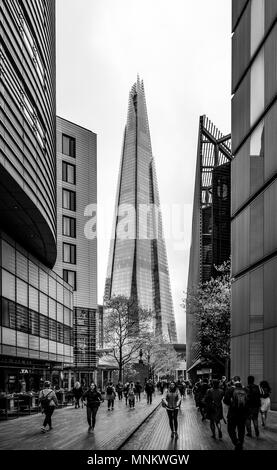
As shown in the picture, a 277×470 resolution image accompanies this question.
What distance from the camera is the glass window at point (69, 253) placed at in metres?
74.6

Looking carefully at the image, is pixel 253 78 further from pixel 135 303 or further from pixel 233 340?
pixel 135 303

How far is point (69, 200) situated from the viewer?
2970 inches

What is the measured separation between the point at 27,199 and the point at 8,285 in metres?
7.60

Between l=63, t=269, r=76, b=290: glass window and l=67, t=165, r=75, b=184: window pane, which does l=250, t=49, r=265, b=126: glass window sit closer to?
l=67, t=165, r=75, b=184: window pane

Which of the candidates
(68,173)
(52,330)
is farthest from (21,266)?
(68,173)

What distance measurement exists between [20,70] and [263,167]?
1229cm

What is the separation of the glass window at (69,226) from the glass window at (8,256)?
3816 cm

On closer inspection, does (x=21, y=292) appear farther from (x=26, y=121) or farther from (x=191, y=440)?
(x=191, y=440)

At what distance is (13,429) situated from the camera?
82.1 feet

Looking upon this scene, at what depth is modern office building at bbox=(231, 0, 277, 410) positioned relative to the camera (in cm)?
3128

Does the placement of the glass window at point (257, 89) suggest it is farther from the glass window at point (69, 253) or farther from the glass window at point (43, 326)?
the glass window at point (69, 253)

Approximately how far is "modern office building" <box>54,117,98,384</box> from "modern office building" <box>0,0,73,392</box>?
2303cm

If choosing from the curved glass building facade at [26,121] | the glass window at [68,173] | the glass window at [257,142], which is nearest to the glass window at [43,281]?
the curved glass building facade at [26,121]
